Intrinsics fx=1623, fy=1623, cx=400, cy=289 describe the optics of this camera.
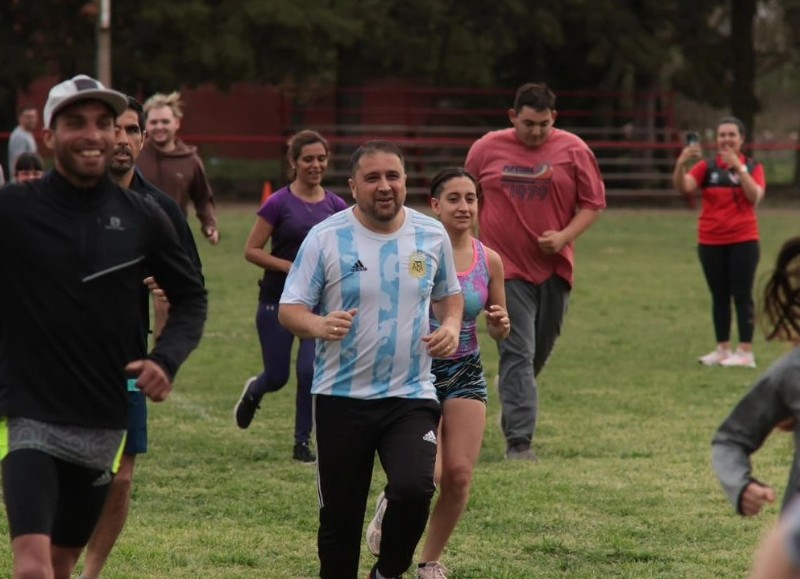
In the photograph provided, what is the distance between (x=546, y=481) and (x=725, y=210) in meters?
5.61

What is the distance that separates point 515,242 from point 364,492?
378 centimetres

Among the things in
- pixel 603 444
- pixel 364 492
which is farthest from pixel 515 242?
pixel 364 492

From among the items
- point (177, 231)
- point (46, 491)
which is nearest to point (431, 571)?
point (177, 231)

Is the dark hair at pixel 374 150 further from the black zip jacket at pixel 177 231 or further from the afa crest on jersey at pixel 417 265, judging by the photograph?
the black zip jacket at pixel 177 231

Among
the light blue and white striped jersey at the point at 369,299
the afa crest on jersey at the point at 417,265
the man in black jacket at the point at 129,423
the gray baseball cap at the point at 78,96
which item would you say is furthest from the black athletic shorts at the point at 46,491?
the afa crest on jersey at the point at 417,265

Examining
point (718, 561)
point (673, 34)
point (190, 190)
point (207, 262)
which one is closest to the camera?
point (718, 561)

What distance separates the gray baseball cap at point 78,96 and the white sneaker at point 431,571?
281 cm

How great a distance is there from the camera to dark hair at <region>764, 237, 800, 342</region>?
13.7ft

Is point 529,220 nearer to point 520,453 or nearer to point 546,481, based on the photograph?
point 520,453

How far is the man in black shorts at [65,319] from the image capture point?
4762mm

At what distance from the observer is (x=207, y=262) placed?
76.7ft

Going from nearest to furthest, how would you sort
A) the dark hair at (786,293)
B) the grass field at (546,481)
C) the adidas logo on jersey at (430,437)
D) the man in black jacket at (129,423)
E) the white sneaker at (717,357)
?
the dark hair at (786,293)
the man in black jacket at (129,423)
the adidas logo on jersey at (430,437)
the grass field at (546,481)
the white sneaker at (717,357)

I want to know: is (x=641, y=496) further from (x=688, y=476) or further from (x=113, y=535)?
(x=113, y=535)

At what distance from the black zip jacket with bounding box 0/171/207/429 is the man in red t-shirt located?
492 centimetres
